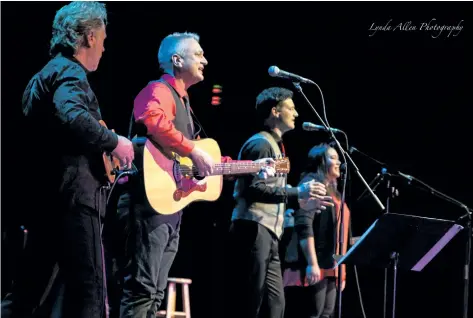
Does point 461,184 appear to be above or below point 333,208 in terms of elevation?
above

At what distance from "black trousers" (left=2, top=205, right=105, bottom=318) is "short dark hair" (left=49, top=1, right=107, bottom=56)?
77 cm

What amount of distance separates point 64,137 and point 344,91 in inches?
199

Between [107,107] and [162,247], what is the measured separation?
11.6 feet

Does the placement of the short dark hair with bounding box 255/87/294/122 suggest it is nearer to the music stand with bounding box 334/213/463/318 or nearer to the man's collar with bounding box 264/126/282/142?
the man's collar with bounding box 264/126/282/142

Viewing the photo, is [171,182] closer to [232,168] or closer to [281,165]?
[232,168]

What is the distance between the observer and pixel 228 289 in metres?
6.75

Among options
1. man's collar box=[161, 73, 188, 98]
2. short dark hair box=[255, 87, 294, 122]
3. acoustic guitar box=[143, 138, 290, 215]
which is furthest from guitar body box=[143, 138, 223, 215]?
short dark hair box=[255, 87, 294, 122]

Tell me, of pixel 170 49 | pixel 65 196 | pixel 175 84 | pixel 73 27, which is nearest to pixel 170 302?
pixel 175 84

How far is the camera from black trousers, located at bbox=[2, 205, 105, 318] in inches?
101

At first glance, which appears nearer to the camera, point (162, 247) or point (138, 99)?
point (162, 247)

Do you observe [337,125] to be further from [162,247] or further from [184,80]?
[162,247]

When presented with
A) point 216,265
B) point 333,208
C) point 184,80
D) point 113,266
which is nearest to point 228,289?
point 216,265

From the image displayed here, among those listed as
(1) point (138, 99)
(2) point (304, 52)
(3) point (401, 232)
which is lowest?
(3) point (401, 232)

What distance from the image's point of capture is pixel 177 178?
3.56 m
